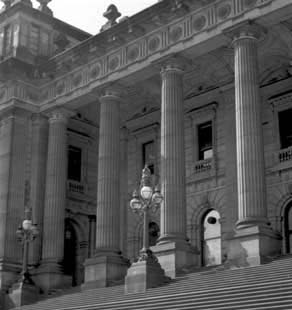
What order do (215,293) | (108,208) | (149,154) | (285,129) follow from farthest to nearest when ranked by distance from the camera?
(149,154), (285,129), (108,208), (215,293)

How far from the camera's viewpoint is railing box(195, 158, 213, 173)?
34.9 meters

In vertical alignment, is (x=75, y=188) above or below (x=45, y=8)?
below

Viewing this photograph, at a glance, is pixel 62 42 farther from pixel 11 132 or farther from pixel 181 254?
pixel 181 254

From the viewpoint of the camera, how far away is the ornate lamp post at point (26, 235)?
30.3 metres

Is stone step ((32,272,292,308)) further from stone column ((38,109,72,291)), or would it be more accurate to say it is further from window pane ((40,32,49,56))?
window pane ((40,32,49,56))

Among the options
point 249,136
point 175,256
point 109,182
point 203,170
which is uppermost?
point 203,170

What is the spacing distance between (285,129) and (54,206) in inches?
445

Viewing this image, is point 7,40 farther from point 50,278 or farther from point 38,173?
point 50,278

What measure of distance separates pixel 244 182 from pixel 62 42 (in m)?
15.2

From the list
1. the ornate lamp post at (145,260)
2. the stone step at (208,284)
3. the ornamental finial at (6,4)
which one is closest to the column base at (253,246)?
the stone step at (208,284)

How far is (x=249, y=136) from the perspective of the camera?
25594 millimetres

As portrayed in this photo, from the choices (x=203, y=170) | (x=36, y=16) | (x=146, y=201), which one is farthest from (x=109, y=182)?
(x=36, y=16)

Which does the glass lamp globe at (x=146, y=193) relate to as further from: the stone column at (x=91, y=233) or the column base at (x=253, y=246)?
the stone column at (x=91, y=233)

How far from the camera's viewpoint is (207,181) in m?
34.9
